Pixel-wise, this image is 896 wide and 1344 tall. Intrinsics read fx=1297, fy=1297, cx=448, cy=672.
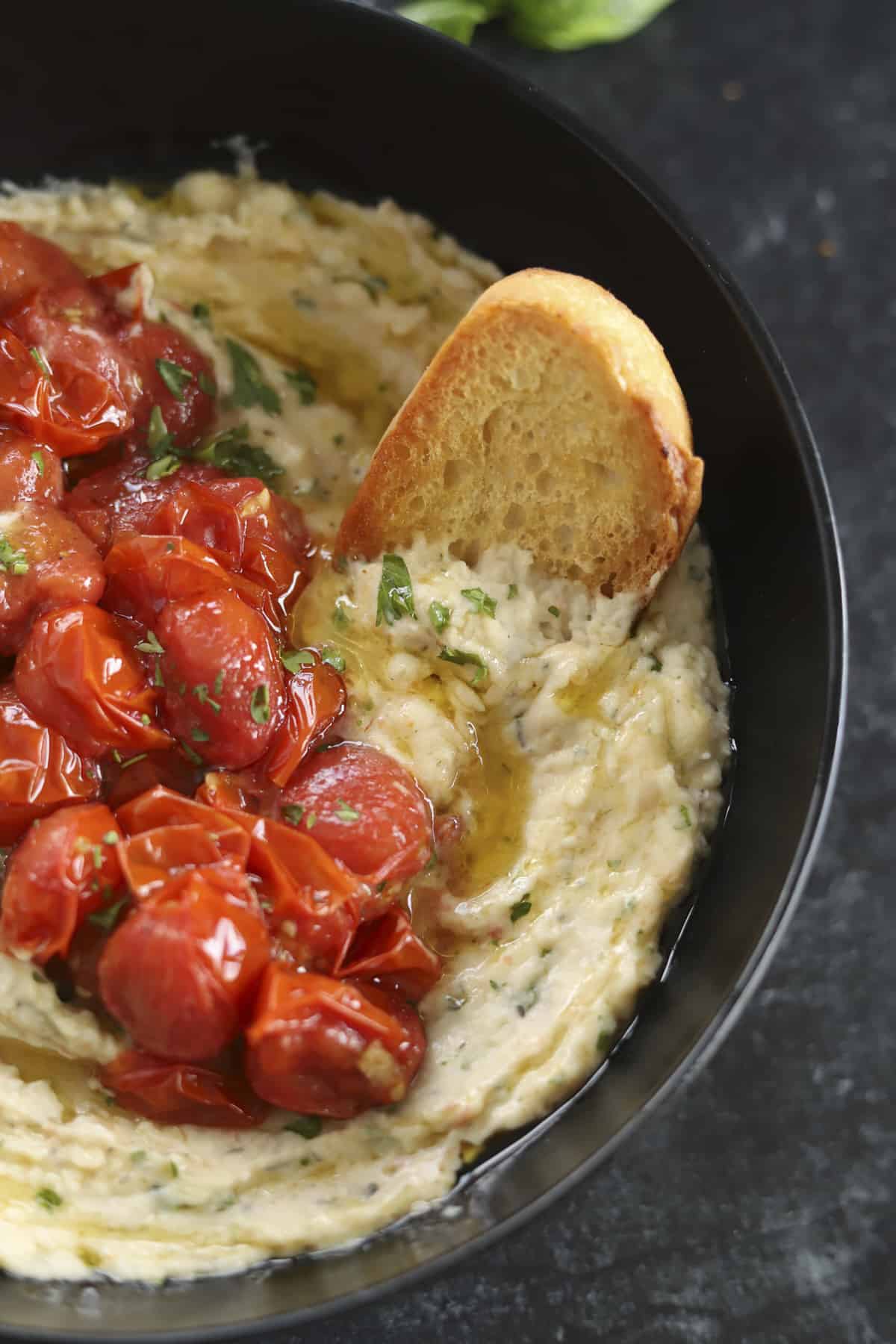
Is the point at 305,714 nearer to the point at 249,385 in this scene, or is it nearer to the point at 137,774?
the point at 137,774

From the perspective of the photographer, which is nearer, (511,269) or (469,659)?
(469,659)

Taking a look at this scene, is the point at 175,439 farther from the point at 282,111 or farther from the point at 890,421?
the point at 890,421

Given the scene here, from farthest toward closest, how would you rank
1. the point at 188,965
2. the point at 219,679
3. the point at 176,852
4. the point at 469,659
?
the point at 469,659 < the point at 219,679 < the point at 176,852 < the point at 188,965

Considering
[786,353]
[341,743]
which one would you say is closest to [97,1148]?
[341,743]

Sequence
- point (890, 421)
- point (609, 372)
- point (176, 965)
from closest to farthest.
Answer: point (176, 965) → point (609, 372) → point (890, 421)

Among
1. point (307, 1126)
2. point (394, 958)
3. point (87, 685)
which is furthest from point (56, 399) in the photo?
point (307, 1126)

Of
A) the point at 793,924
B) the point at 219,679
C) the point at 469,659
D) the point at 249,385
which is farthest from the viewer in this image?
the point at 793,924

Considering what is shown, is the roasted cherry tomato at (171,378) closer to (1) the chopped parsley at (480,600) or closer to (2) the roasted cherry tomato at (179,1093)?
(1) the chopped parsley at (480,600)

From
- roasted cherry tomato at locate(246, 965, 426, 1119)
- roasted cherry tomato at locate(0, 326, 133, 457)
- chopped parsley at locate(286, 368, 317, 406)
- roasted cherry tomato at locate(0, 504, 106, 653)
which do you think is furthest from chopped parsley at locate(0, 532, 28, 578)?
roasted cherry tomato at locate(246, 965, 426, 1119)
